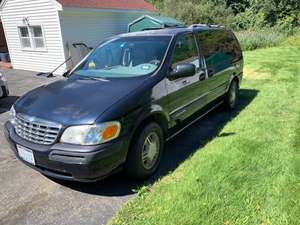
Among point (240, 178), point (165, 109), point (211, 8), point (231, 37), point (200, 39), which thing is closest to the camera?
point (240, 178)

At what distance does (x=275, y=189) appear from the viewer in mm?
3217

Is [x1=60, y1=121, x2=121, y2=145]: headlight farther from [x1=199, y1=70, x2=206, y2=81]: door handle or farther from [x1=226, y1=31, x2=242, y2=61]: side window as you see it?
[x1=226, y1=31, x2=242, y2=61]: side window

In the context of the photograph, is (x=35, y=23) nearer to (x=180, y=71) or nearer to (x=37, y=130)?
(x=180, y=71)

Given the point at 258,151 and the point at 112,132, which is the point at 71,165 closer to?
the point at 112,132

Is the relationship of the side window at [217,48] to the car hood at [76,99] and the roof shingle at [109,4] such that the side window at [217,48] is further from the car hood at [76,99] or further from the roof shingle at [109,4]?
the roof shingle at [109,4]

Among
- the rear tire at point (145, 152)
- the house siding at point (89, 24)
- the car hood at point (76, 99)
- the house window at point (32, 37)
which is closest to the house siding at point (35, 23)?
the house window at point (32, 37)

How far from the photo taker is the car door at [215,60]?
5016mm

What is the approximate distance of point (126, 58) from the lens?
4266 mm

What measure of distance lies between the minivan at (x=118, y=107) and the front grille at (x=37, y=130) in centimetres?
1

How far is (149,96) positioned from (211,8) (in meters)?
22.7

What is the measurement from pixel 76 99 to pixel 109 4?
12.0 m

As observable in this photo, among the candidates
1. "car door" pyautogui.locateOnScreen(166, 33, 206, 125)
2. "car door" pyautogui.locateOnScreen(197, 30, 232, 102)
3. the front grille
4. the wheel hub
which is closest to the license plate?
the front grille

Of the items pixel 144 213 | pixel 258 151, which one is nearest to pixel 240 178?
pixel 258 151

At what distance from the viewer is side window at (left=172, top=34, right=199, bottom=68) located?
4.23 m
